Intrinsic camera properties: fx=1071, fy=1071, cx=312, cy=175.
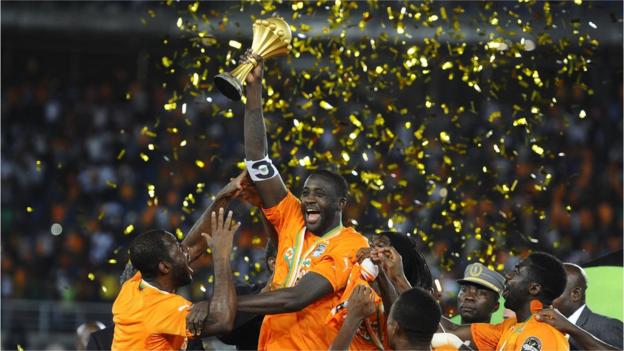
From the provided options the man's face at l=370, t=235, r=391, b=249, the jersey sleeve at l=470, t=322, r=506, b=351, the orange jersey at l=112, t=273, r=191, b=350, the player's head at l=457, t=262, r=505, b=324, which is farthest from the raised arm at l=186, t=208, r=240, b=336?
the player's head at l=457, t=262, r=505, b=324

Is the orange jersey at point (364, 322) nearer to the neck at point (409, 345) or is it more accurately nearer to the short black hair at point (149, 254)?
the neck at point (409, 345)

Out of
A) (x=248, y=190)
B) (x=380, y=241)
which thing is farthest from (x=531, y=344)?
(x=248, y=190)

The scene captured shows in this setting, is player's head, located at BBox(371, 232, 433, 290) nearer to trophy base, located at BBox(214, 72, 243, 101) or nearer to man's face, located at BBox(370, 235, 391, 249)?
man's face, located at BBox(370, 235, 391, 249)

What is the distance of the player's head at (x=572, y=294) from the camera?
6.81 metres

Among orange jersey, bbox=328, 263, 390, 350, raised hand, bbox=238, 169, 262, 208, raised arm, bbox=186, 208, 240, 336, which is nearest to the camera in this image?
raised arm, bbox=186, 208, 240, 336

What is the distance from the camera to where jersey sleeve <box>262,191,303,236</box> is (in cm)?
558

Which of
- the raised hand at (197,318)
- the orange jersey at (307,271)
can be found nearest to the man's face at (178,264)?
the raised hand at (197,318)

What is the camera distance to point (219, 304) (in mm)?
4797

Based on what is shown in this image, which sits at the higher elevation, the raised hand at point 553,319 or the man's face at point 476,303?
the raised hand at point 553,319

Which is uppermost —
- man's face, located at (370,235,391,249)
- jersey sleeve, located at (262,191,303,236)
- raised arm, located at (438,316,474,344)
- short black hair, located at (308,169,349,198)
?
short black hair, located at (308,169,349,198)

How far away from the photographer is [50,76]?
680 inches

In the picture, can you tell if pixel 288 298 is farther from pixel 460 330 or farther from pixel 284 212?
pixel 460 330

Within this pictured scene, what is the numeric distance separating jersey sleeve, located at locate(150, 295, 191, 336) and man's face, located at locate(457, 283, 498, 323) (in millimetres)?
2237

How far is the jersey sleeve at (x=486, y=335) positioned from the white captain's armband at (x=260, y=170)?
1.63m
